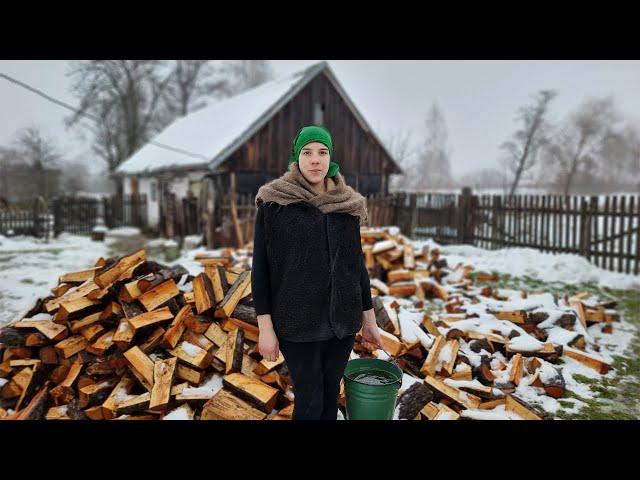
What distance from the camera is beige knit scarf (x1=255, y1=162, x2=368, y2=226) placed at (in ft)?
7.39

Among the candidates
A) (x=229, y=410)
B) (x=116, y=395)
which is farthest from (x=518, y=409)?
(x=116, y=395)

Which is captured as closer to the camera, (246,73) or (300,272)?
(300,272)

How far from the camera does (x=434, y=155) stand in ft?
226

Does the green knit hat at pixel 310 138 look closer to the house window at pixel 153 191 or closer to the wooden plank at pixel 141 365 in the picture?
the wooden plank at pixel 141 365

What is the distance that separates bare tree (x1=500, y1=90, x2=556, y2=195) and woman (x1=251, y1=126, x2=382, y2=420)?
87.2 feet

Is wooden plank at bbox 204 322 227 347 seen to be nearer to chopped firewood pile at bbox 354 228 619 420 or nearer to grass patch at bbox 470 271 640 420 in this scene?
chopped firewood pile at bbox 354 228 619 420

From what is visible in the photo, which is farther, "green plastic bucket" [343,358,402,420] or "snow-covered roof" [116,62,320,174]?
"snow-covered roof" [116,62,320,174]

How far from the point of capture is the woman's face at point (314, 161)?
228cm

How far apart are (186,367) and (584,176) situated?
47.7m

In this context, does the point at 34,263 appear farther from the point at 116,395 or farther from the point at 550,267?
the point at 550,267

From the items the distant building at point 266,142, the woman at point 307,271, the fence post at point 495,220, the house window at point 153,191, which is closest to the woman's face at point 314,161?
the woman at point 307,271

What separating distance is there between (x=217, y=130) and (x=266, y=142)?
2946mm

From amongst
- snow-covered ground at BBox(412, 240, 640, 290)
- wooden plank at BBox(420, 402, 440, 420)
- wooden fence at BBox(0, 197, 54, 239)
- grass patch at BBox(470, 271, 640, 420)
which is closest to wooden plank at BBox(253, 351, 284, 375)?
wooden plank at BBox(420, 402, 440, 420)

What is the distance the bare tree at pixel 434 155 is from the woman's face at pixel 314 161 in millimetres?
63807
